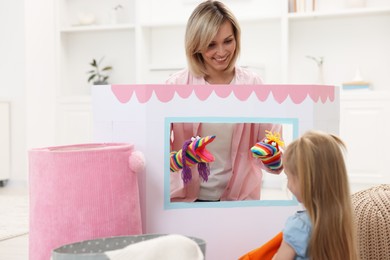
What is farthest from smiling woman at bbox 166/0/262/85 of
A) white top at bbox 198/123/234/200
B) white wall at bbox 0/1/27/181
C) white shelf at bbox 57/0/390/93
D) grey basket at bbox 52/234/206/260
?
white wall at bbox 0/1/27/181

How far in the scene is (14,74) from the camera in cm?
460

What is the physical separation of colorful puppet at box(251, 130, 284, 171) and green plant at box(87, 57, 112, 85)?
326 cm

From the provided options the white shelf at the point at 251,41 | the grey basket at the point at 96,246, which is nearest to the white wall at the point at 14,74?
the white shelf at the point at 251,41

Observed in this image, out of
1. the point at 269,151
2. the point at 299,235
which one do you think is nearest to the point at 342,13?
the point at 269,151

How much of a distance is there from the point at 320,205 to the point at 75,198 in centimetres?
64

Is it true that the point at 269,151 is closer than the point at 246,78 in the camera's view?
Yes

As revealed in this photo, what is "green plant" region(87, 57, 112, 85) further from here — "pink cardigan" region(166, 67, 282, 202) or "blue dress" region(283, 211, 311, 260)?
"blue dress" region(283, 211, 311, 260)

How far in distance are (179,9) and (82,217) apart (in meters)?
3.56

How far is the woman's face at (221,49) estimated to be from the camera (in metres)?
1.91

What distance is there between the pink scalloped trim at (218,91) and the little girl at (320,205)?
0.45 metres

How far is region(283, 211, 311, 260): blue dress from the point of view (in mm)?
1199

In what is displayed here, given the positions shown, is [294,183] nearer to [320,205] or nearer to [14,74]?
[320,205]

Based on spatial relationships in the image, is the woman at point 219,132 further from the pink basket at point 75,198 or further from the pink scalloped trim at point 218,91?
the pink basket at point 75,198

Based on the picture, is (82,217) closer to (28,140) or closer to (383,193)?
(383,193)
